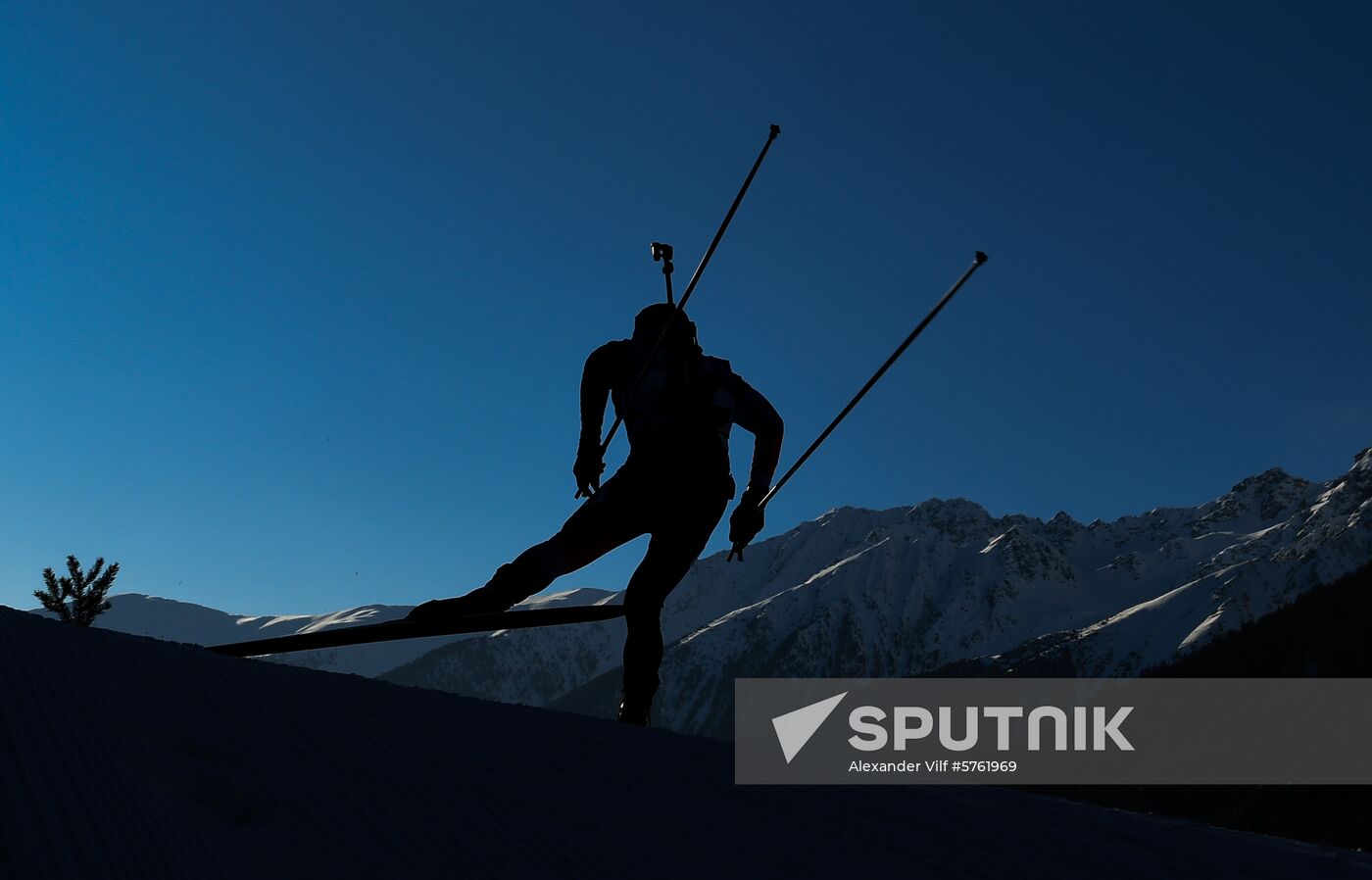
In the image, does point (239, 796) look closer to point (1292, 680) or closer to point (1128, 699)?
point (1292, 680)

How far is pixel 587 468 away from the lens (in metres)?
7.41

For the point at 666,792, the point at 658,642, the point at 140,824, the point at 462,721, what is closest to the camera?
the point at 140,824

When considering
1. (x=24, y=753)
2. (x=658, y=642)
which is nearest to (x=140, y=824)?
(x=24, y=753)

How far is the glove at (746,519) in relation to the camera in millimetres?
6957

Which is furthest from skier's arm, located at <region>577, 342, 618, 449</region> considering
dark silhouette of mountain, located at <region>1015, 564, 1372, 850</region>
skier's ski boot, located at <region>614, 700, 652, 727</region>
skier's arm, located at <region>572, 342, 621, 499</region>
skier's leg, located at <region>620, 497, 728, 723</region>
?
dark silhouette of mountain, located at <region>1015, 564, 1372, 850</region>

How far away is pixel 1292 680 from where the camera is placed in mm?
123625

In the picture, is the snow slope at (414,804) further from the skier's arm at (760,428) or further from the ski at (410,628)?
the skier's arm at (760,428)

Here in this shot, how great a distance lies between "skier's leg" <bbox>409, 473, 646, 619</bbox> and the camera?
20.5 feet

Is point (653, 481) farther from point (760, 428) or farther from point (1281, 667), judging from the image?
point (1281, 667)

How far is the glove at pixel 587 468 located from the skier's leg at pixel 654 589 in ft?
3.05

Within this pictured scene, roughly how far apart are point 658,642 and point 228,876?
4484mm

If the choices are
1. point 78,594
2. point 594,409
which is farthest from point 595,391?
point 78,594

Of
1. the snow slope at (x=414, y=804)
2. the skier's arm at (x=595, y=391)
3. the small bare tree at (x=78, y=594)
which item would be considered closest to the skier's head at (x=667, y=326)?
the skier's arm at (x=595, y=391)

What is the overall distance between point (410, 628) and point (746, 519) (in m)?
2.19
